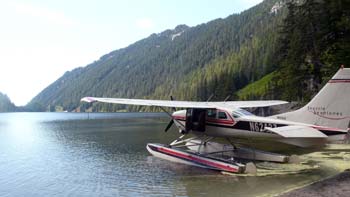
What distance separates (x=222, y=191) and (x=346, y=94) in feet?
19.9

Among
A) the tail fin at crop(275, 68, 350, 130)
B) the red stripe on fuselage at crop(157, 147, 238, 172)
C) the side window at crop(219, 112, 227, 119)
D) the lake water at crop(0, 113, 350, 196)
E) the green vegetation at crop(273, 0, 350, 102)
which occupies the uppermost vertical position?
the green vegetation at crop(273, 0, 350, 102)

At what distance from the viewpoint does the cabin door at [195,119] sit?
52.0 ft

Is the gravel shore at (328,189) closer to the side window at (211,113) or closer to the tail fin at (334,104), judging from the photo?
the tail fin at (334,104)

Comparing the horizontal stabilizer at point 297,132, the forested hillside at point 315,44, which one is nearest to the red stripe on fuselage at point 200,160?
the horizontal stabilizer at point 297,132

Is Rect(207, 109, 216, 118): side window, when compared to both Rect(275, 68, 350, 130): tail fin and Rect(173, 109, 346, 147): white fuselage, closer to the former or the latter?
Rect(173, 109, 346, 147): white fuselage

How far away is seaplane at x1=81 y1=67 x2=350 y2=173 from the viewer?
501 inches

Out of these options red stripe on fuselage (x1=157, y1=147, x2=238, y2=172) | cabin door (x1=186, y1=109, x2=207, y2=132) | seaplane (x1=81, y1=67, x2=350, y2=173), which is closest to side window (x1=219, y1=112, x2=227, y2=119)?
seaplane (x1=81, y1=67, x2=350, y2=173)

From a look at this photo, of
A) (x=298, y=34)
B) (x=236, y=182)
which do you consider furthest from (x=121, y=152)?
(x=298, y=34)

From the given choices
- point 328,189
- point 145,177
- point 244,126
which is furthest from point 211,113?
point 328,189

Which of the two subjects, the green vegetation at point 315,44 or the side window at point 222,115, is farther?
the green vegetation at point 315,44

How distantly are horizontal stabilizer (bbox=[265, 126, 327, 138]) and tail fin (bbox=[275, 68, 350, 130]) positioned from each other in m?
0.77

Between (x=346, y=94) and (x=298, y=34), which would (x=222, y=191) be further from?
(x=298, y=34)

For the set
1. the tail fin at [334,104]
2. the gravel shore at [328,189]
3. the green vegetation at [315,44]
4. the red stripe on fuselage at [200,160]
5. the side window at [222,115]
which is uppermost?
the green vegetation at [315,44]

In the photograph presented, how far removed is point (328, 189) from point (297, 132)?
301cm
